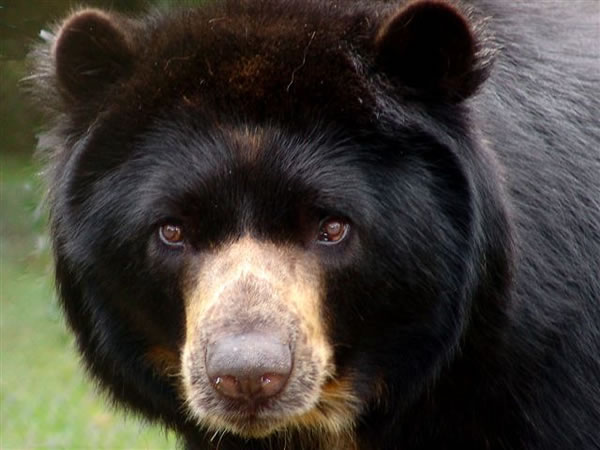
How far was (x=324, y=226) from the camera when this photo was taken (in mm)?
5676

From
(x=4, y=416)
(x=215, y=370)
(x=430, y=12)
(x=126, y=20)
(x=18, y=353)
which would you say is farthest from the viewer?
(x=18, y=353)

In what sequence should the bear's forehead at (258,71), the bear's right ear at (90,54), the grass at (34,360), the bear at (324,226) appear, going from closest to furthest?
the bear at (324,226) → the bear's forehead at (258,71) → the bear's right ear at (90,54) → the grass at (34,360)

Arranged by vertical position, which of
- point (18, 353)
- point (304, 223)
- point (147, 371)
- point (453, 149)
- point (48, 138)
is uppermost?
point (453, 149)

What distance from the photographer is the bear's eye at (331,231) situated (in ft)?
18.6

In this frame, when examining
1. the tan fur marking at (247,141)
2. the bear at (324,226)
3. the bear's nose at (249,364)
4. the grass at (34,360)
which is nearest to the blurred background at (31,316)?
the grass at (34,360)

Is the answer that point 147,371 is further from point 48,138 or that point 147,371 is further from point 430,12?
point 430,12

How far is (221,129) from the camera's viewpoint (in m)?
5.75

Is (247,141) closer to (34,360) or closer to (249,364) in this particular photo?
(249,364)

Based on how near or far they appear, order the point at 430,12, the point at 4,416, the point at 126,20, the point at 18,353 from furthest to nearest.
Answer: the point at 18,353 → the point at 4,416 → the point at 126,20 → the point at 430,12

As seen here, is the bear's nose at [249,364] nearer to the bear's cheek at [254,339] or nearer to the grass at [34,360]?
the bear's cheek at [254,339]

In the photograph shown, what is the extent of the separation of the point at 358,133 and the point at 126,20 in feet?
3.78

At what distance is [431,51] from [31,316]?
30.1ft

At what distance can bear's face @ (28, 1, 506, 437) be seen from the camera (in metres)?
5.60

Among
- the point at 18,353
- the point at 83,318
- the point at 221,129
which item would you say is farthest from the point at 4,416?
the point at 221,129
